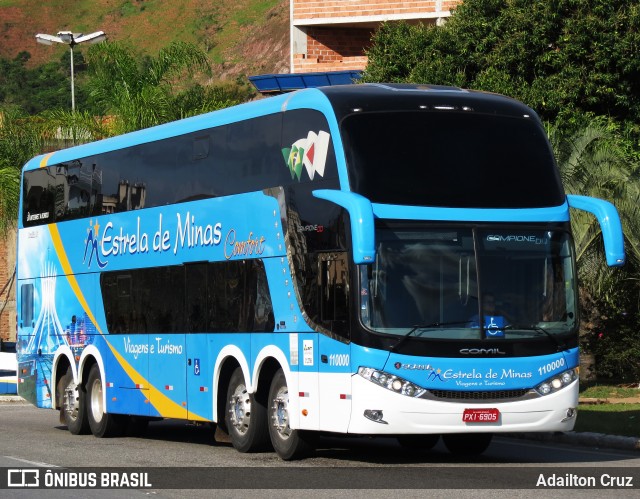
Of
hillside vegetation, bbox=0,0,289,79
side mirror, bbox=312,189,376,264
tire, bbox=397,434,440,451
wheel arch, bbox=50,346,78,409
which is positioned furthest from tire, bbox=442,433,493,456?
hillside vegetation, bbox=0,0,289,79

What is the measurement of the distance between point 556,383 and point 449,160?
2.69m

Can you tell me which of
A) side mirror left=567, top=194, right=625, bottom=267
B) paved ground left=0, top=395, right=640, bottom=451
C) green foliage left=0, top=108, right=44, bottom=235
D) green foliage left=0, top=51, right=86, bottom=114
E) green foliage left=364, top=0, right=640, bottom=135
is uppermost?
green foliage left=0, top=51, right=86, bottom=114

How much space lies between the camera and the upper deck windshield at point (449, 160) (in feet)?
50.5

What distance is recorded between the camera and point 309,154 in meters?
16.2

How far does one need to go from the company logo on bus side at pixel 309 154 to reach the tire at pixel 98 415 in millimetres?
6539

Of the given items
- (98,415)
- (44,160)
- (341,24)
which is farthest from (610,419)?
(341,24)

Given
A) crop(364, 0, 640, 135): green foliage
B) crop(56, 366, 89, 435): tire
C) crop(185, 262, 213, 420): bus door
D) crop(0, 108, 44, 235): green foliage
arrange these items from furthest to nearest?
crop(0, 108, 44, 235): green foliage, crop(364, 0, 640, 135): green foliage, crop(56, 366, 89, 435): tire, crop(185, 262, 213, 420): bus door

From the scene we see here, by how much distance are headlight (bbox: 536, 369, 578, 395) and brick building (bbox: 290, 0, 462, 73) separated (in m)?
32.7

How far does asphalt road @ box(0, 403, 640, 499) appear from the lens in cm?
1345

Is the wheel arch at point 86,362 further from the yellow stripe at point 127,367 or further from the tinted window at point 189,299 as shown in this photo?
the tinted window at point 189,299

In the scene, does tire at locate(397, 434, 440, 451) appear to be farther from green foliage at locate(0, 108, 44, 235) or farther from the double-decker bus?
green foliage at locate(0, 108, 44, 235)

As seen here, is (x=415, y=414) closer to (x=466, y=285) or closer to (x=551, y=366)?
(x=466, y=285)

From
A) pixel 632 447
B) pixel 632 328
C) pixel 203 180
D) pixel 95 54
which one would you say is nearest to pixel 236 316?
pixel 203 180

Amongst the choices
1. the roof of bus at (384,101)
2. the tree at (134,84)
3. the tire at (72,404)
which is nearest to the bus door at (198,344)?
the roof of bus at (384,101)
